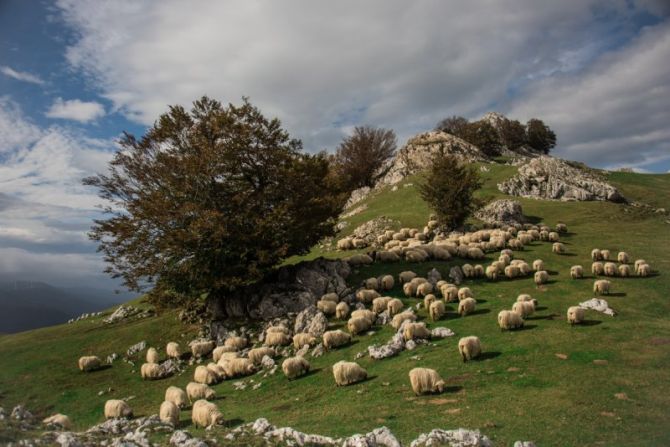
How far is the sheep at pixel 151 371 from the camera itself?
A: 1191 inches

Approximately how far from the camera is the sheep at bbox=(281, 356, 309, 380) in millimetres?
25266

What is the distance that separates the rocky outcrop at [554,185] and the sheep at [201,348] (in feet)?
190

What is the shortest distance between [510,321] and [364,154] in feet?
274

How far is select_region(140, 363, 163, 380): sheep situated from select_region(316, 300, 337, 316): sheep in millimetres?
12390

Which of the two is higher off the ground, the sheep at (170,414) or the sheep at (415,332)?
the sheep at (415,332)

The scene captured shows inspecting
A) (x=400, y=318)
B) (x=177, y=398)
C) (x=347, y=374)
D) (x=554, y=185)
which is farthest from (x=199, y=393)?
(x=554, y=185)

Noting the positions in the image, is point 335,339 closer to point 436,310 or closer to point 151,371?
point 436,310

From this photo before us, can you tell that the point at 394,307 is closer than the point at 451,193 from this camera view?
Yes

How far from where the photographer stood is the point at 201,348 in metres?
32.4

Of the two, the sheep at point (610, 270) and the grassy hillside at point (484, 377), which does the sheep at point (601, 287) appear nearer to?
the grassy hillside at point (484, 377)

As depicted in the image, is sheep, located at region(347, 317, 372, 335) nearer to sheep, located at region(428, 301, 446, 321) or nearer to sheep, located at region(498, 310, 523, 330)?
sheep, located at region(428, 301, 446, 321)

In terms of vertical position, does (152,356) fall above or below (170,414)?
above

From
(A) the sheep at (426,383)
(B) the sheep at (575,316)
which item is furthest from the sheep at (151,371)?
(B) the sheep at (575,316)

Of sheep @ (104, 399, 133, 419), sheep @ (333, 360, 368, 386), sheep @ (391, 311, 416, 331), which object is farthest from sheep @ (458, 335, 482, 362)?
sheep @ (104, 399, 133, 419)
